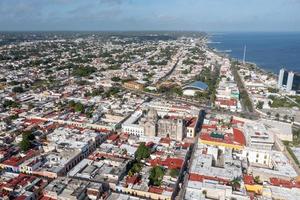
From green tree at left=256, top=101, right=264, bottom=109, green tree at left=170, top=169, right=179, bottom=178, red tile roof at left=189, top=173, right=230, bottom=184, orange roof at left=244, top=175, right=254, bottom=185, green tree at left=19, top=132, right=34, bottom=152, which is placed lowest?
green tree at left=256, top=101, right=264, bottom=109

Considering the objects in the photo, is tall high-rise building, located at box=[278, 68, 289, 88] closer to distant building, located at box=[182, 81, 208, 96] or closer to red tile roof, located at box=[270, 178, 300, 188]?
distant building, located at box=[182, 81, 208, 96]

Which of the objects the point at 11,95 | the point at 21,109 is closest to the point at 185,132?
the point at 21,109

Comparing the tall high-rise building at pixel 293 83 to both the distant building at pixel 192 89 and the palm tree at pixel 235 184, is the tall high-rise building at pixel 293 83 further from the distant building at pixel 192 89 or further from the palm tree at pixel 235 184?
the palm tree at pixel 235 184

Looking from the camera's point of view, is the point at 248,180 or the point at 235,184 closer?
the point at 235,184

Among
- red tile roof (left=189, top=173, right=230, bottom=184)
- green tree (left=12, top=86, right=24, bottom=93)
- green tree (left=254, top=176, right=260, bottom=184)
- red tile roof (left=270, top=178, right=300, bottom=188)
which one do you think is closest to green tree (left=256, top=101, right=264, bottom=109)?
green tree (left=254, top=176, right=260, bottom=184)

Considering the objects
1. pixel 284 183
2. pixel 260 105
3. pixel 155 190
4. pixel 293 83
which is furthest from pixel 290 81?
pixel 155 190

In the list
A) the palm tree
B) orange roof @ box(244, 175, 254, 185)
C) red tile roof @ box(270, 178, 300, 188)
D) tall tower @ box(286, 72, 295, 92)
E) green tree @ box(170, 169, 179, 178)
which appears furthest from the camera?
tall tower @ box(286, 72, 295, 92)

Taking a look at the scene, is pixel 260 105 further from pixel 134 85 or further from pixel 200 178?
pixel 200 178

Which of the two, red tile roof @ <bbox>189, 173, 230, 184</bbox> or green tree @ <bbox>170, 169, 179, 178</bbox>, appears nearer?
red tile roof @ <bbox>189, 173, 230, 184</bbox>

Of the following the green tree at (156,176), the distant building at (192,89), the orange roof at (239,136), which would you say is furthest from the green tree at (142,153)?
the distant building at (192,89)
